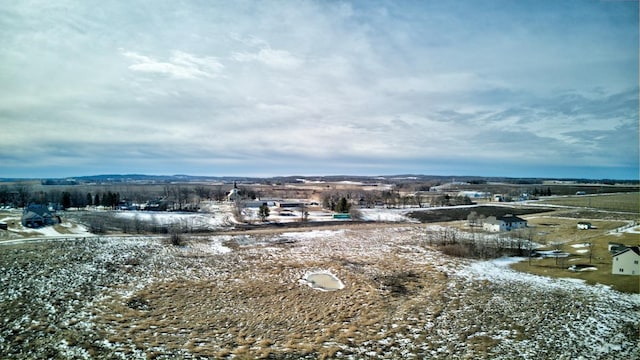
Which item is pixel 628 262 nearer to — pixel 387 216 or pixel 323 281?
pixel 323 281

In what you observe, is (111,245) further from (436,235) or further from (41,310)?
(436,235)

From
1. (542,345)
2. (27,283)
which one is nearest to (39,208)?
(27,283)

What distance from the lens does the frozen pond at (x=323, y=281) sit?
2445 centimetres

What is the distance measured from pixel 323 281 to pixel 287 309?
6.53 m

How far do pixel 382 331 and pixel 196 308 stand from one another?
10841 mm

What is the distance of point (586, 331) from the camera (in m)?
17.0

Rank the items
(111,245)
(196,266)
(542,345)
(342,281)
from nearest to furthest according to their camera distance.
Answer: (542,345)
(342,281)
(196,266)
(111,245)

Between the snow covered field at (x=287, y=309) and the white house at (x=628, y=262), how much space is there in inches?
223

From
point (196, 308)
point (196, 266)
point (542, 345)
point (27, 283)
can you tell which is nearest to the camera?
point (542, 345)

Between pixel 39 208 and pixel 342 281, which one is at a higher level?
pixel 39 208

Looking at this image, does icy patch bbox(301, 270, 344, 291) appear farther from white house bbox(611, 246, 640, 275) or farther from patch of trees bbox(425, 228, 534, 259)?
white house bbox(611, 246, 640, 275)

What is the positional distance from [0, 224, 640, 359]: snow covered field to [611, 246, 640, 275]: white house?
18.6 feet

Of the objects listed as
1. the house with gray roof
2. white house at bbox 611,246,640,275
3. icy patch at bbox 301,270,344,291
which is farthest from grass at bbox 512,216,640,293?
the house with gray roof

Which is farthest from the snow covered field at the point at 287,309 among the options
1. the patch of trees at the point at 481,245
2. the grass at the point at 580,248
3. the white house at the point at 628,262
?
the white house at the point at 628,262
